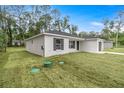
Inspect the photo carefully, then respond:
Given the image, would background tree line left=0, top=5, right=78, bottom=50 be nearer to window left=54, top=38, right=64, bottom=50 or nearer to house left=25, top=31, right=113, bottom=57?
house left=25, top=31, right=113, bottom=57

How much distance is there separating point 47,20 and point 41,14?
114 cm

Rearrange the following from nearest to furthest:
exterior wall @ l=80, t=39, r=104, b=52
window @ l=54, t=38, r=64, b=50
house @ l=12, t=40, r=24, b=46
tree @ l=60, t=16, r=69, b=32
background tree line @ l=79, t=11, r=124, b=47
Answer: window @ l=54, t=38, r=64, b=50, exterior wall @ l=80, t=39, r=104, b=52, tree @ l=60, t=16, r=69, b=32, house @ l=12, t=40, r=24, b=46, background tree line @ l=79, t=11, r=124, b=47

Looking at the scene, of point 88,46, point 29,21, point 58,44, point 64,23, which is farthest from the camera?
point 64,23

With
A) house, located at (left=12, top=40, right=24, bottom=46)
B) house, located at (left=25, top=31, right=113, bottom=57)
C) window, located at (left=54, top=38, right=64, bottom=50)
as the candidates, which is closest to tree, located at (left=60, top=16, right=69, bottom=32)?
house, located at (left=25, top=31, right=113, bottom=57)

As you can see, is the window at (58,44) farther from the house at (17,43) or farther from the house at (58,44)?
the house at (17,43)

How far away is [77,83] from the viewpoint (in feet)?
11.5

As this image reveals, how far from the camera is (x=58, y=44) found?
31.7 ft

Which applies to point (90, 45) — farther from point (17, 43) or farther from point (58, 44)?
point (17, 43)

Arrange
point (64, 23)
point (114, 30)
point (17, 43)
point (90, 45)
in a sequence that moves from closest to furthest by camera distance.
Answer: point (90, 45) → point (64, 23) → point (17, 43) → point (114, 30)

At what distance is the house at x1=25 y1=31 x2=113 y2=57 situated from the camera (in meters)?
8.55

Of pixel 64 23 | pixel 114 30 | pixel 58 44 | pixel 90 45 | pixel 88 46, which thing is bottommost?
pixel 88 46

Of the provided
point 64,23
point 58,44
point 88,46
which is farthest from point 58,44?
point 64,23

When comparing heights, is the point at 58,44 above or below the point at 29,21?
below
